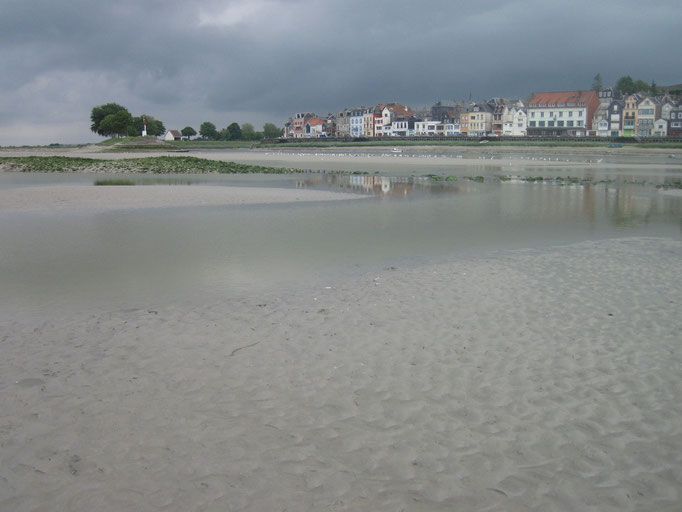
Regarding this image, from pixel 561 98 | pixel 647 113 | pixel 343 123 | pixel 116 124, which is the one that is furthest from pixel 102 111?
pixel 647 113

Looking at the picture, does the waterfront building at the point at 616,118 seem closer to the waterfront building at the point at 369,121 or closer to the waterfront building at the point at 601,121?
the waterfront building at the point at 601,121

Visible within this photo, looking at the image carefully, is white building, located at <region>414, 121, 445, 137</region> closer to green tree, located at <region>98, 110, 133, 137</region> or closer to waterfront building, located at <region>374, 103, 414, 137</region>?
waterfront building, located at <region>374, 103, 414, 137</region>

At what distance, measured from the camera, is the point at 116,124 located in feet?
488

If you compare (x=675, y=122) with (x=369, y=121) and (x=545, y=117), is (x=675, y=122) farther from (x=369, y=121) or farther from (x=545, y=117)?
(x=369, y=121)

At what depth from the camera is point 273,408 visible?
18.1ft

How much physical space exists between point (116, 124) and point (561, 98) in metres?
110

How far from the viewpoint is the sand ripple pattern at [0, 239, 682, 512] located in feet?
14.2

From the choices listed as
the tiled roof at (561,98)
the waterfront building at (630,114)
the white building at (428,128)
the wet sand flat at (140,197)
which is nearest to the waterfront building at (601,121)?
the tiled roof at (561,98)

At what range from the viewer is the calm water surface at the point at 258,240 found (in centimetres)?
1035

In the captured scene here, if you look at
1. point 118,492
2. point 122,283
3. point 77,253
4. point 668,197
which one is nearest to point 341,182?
point 668,197

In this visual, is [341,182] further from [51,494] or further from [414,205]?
[51,494]

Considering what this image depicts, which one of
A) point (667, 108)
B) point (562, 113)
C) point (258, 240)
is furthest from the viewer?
point (562, 113)

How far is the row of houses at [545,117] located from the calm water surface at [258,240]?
11522cm

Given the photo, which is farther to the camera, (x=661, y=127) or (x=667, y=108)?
(x=667, y=108)
